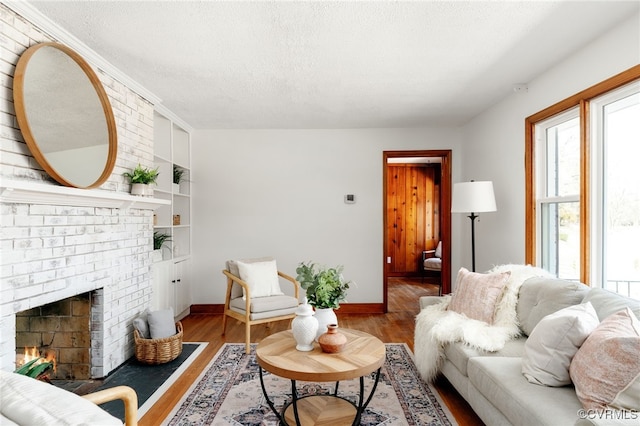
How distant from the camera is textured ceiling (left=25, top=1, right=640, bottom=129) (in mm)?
2086

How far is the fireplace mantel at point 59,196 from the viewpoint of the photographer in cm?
191

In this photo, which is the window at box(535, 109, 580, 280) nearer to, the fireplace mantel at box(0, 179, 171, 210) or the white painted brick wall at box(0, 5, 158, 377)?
the fireplace mantel at box(0, 179, 171, 210)

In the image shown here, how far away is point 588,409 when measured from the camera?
148cm

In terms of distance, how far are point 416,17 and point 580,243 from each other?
193cm

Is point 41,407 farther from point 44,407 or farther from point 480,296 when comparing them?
point 480,296

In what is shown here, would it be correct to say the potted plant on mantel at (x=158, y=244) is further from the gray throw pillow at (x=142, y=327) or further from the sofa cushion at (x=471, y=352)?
the sofa cushion at (x=471, y=352)

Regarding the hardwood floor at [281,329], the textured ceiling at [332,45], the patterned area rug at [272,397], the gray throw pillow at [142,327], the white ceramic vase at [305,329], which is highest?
the textured ceiling at [332,45]

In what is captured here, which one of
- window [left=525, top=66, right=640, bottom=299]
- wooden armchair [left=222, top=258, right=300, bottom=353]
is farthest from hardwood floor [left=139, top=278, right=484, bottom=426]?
window [left=525, top=66, right=640, bottom=299]

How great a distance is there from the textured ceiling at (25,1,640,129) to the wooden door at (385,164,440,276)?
3771 mm

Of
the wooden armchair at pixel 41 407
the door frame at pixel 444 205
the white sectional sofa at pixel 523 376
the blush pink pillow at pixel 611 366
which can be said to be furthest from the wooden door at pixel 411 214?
the wooden armchair at pixel 41 407

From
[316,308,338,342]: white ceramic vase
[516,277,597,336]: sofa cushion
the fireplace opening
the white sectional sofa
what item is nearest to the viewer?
the white sectional sofa

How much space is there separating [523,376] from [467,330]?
562 mm

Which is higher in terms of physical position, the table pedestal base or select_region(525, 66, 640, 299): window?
select_region(525, 66, 640, 299): window

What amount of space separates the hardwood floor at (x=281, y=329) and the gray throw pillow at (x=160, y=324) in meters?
0.37
